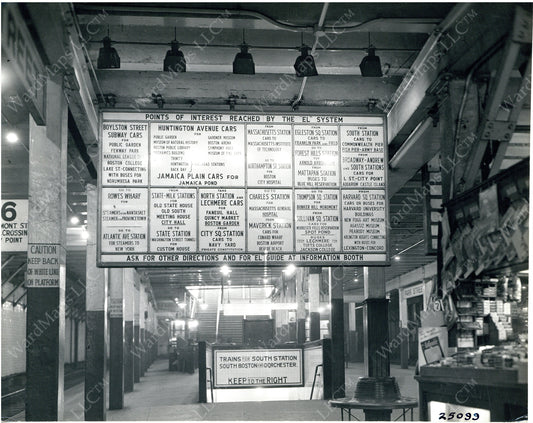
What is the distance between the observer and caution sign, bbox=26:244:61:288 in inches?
254

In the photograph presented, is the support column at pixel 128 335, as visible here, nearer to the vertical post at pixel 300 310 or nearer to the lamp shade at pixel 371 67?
the vertical post at pixel 300 310

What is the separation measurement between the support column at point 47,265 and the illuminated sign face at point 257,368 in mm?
9099

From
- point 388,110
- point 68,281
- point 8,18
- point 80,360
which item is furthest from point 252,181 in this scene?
point 80,360

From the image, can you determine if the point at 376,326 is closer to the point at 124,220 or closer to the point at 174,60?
the point at 124,220

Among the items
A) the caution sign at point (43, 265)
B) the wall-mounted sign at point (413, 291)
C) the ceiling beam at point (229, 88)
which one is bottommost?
the wall-mounted sign at point (413, 291)

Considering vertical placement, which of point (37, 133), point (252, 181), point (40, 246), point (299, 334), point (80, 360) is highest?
point (37, 133)

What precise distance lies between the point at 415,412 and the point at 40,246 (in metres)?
9.63

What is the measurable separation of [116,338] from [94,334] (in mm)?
3521

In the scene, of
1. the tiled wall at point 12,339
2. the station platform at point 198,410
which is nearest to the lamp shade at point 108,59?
the station platform at point 198,410

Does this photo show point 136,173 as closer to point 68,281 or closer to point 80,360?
point 68,281

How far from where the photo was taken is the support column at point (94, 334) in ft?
38.1

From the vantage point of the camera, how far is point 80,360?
137 feet

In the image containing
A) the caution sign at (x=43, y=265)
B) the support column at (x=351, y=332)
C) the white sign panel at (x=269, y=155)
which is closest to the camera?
the caution sign at (x=43, y=265)

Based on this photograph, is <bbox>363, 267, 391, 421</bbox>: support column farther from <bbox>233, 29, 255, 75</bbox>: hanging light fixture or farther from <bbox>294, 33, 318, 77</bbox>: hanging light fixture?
<bbox>233, 29, 255, 75</bbox>: hanging light fixture
